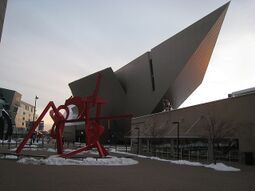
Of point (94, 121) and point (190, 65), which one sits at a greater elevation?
point (190, 65)

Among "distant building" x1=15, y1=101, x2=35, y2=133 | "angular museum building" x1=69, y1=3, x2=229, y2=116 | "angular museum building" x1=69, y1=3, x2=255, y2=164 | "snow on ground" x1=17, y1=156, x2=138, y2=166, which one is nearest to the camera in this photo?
"snow on ground" x1=17, y1=156, x2=138, y2=166

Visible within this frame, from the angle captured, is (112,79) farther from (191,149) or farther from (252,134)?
(252,134)

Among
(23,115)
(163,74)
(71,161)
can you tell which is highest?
(163,74)

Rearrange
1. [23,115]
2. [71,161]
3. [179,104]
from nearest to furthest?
[71,161] < [179,104] < [23,115]

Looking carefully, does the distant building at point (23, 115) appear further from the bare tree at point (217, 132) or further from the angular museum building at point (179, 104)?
the bare tree at point (217, 132)

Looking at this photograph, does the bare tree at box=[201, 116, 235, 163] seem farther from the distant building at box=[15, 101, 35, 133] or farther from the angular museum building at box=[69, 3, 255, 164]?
the distant building at box=[15, 101, 35, 133]

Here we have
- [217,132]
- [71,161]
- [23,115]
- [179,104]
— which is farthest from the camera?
[23,115]

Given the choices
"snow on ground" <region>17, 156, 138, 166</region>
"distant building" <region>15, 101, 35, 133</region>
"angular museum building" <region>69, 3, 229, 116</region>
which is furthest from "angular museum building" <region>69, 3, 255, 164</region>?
"distant building" <region>15, 101, 35, 133</region>

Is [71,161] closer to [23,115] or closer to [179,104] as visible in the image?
[179,104]

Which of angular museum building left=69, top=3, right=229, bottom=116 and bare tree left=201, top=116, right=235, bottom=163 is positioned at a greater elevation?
angular museum building left=69, top=3, right=229, bottom=116

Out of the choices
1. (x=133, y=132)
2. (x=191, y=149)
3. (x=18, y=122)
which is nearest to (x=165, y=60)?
(x=133, y=132)

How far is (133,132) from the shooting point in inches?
1895

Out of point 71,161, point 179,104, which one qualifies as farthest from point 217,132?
point 179,104

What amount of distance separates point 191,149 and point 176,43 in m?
27.5
